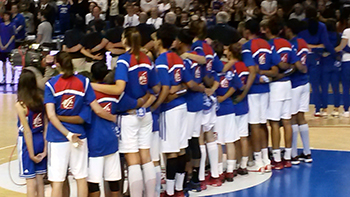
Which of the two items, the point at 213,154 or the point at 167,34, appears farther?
the point at 213,154

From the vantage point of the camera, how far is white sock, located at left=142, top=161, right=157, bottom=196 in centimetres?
618

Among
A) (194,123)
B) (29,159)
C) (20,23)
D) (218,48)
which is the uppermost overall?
(20,23)

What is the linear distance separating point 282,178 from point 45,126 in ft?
11.1

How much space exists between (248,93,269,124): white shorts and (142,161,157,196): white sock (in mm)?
2102

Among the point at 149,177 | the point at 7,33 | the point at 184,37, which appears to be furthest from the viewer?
the point at 7,33

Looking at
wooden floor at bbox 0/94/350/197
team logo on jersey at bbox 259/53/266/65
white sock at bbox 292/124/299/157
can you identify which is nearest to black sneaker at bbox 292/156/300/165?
white sock at bbox 292/124/299/157

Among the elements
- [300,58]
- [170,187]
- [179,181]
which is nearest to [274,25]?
[300,58]

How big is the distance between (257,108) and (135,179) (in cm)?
246

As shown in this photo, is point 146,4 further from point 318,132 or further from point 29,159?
point 29,159

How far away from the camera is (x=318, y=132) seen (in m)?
10.6

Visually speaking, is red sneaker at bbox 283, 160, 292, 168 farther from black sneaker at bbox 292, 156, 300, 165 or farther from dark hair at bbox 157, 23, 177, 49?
dark hair at bbox 157, 23, 177, 49

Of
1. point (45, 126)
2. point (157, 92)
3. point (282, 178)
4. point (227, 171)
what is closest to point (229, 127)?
point (227, 171)

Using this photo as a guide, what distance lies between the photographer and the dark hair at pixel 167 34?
6359 millimetres

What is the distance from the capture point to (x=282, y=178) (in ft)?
25.8
